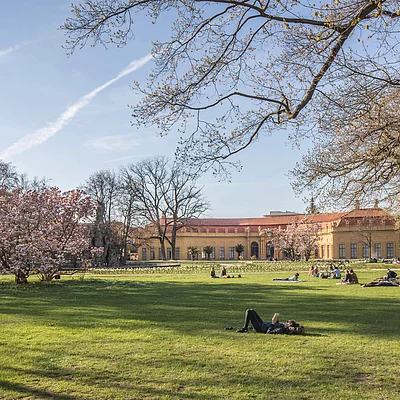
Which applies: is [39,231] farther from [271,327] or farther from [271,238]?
[271,238]

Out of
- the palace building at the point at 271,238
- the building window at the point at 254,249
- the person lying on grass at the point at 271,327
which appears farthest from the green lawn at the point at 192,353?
the building window at the point at 254,249

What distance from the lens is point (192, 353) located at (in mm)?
7980

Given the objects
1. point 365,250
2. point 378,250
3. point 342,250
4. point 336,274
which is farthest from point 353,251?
point 336,274

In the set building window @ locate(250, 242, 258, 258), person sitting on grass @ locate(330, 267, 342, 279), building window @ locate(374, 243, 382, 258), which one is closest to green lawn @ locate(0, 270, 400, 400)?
person sitting on grass @ locate(330, 267, 342, 279)

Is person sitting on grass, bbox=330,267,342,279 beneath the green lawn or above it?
above

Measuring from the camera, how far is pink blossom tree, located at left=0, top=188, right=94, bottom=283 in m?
24.5

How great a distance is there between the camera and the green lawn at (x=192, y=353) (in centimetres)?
608

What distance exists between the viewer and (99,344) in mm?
8742

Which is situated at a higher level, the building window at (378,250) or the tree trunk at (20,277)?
the building window at (378,250)

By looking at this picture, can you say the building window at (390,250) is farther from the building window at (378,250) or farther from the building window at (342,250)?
the building window at (342,250)

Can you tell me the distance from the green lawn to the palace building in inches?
2130

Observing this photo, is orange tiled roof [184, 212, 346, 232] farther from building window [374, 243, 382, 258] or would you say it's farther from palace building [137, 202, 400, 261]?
building window [374, 243, 382, 258]

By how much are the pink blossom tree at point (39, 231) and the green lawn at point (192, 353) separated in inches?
389

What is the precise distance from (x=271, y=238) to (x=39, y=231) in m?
58.6
